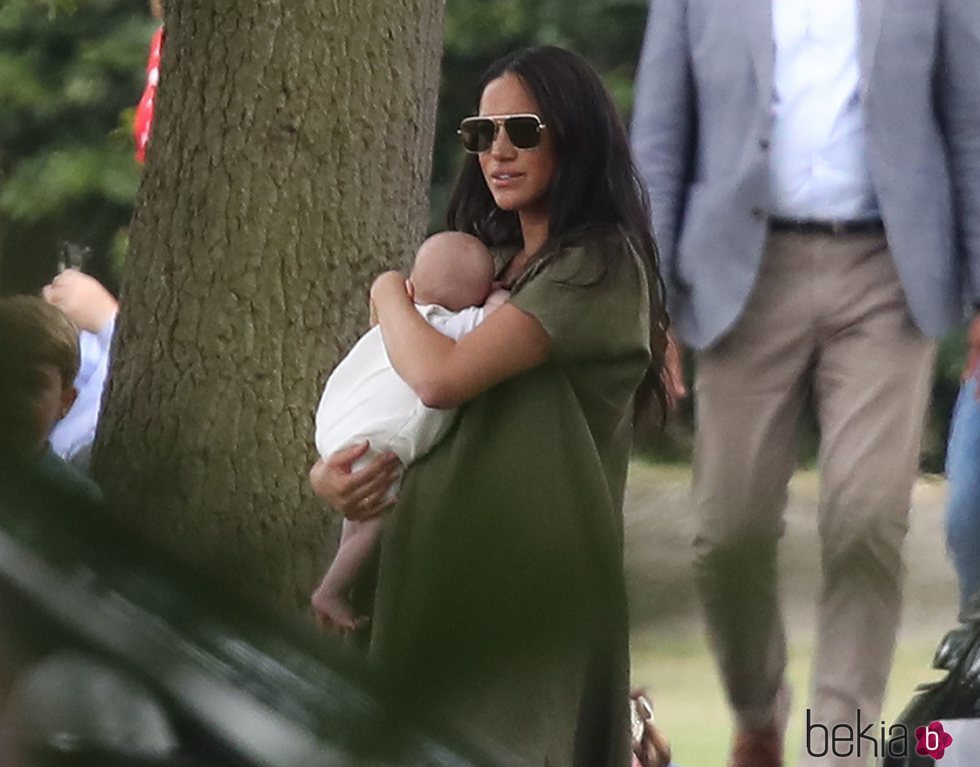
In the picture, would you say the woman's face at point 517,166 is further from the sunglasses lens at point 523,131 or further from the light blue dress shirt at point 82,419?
the light blue dress shirt at point 82,419

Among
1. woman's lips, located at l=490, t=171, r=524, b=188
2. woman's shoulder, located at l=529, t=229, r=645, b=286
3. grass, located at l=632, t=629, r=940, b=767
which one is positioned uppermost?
grass, located at l=632, t=629, r=940, b=767

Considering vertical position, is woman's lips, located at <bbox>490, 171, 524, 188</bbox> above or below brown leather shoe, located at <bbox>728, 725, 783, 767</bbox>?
below

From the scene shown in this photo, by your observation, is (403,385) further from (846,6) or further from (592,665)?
(592,665)

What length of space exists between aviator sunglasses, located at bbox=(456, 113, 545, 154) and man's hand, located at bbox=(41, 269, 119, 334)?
1.83 meters

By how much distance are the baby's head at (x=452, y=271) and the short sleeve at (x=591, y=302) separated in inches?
3.8

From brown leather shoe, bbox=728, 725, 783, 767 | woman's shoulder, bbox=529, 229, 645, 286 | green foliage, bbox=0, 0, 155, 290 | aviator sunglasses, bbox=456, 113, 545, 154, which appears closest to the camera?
green foliage, bbox=0, 0, 155, 290

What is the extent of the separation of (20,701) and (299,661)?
0.23 feet

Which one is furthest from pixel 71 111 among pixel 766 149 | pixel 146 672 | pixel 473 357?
pixel 766 149

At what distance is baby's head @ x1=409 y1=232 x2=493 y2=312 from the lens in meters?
2.39

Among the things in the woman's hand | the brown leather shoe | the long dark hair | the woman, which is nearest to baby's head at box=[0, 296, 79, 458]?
the brown leather shoe

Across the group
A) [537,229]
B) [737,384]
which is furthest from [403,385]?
[737,384]

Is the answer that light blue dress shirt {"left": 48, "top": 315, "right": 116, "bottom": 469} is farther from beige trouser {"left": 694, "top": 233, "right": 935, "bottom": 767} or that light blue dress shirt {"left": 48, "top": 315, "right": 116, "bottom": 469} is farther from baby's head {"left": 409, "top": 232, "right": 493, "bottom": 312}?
baby's head {"left": 409, "top": 232, "right": 493, "bottom": 312}

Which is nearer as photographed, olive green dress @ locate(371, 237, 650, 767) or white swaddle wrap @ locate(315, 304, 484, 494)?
olive green dress @ locate(371, 237, 650, 767)

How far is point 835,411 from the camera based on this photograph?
7.14ft
